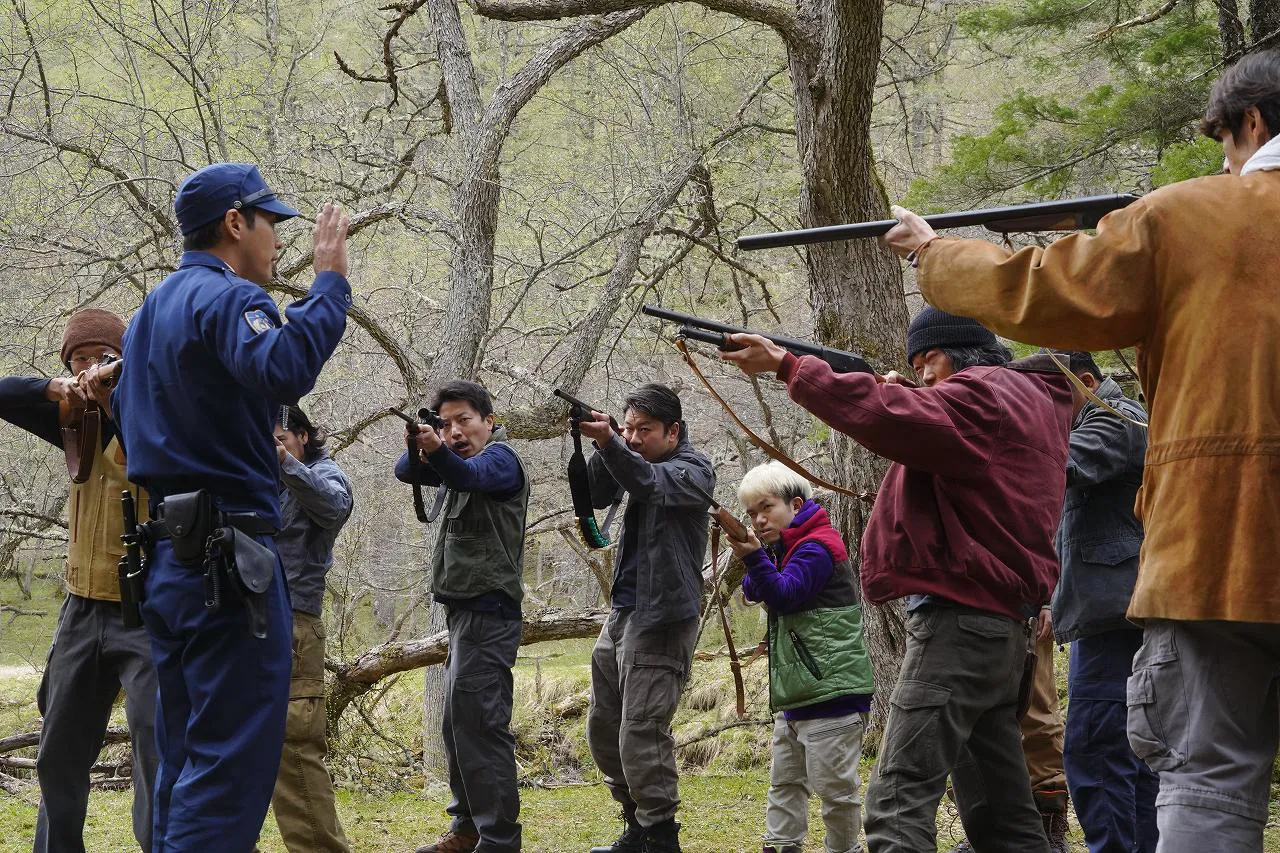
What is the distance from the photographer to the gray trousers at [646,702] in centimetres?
483

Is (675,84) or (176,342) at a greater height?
(675,84)

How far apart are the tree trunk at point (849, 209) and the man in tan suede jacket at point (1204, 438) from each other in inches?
145

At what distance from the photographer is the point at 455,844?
4863 millimetres

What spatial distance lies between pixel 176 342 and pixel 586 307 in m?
7.94

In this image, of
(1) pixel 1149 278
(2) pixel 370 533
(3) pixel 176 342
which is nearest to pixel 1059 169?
(1) pixel 1149 278

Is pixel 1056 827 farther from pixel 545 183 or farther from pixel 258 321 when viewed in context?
pixel 545 183

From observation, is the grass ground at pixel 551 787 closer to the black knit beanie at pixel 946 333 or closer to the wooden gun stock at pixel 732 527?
the wooden gun stock at pixel 732 527

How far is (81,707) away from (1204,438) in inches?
136

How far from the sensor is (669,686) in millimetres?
4922

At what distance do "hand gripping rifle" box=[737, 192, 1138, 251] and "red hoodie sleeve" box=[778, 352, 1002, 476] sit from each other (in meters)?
0.36

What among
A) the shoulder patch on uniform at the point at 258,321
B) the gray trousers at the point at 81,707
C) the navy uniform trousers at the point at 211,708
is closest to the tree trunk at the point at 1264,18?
the shoulder patch on uniform at the point at 258,321

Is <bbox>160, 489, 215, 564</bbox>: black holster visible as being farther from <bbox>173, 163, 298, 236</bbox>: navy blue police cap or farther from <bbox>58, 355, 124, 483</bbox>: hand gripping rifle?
<bbox>58, 355, 124, 483</bbox>: hand gripping rifle

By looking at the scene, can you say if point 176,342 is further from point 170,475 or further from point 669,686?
point 669,686

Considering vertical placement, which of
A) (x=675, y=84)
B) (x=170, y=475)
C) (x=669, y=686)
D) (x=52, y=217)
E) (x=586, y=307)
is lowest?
(x=669, y=686)
